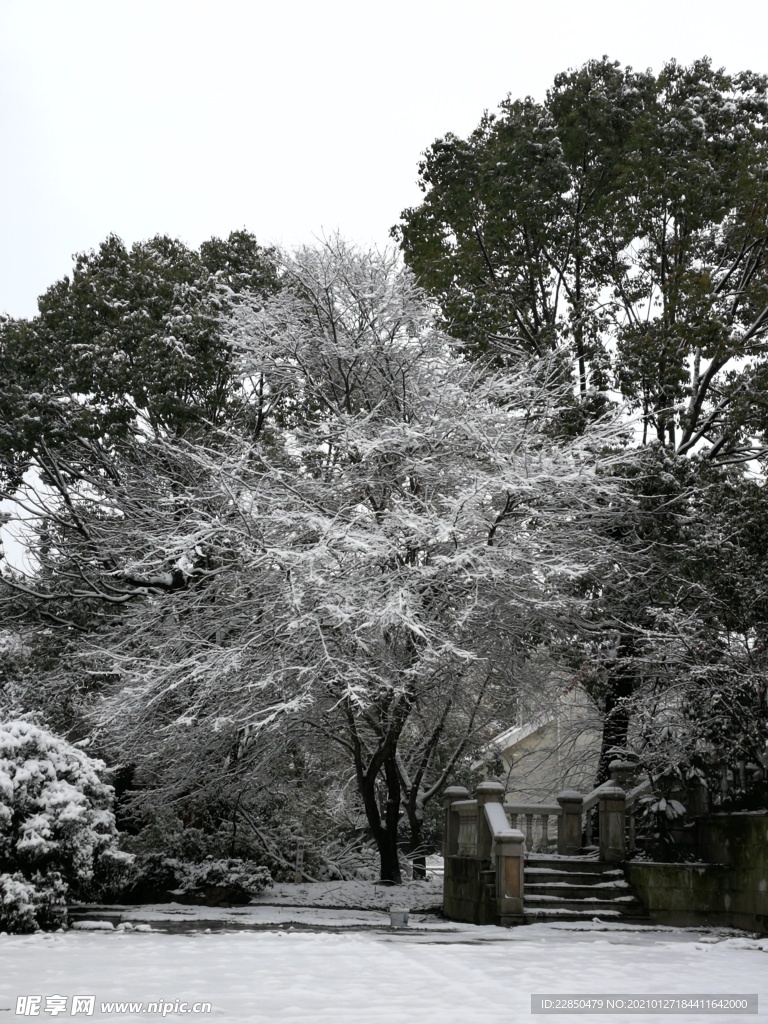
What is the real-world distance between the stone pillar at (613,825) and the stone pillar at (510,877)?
2.41 m

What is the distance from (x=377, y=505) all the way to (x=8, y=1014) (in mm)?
9989

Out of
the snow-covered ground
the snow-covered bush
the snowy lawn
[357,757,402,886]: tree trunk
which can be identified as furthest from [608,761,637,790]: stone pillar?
the snow-covered bush

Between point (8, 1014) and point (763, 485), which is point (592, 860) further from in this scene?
point (8, 1014)

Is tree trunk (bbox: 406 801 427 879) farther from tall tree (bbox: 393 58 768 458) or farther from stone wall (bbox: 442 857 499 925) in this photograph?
tall tree (bbox: 393 58 768 458)

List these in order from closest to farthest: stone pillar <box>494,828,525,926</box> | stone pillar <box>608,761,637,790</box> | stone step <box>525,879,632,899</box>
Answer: stone pillar <box>494,828,525,926</box> < stone step <box>525,879,632,899</box> < stone pillar <box>608,761,637,790</box>

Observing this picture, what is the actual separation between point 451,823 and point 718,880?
3.72m

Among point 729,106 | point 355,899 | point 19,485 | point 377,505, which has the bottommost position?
point 355,899

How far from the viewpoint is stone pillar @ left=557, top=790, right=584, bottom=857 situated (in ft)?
52.6

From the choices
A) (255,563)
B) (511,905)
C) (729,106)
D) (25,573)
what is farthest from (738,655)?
(25,573)

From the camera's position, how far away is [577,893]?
523 inches

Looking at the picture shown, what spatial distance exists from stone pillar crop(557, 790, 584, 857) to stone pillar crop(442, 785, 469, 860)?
1915mm

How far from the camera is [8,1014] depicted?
6168 millimetres

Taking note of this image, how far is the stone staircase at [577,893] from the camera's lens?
1264cm

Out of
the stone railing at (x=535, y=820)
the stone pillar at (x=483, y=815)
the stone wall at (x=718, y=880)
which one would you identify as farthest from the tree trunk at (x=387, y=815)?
the stone wall at (x=718, y=880)
